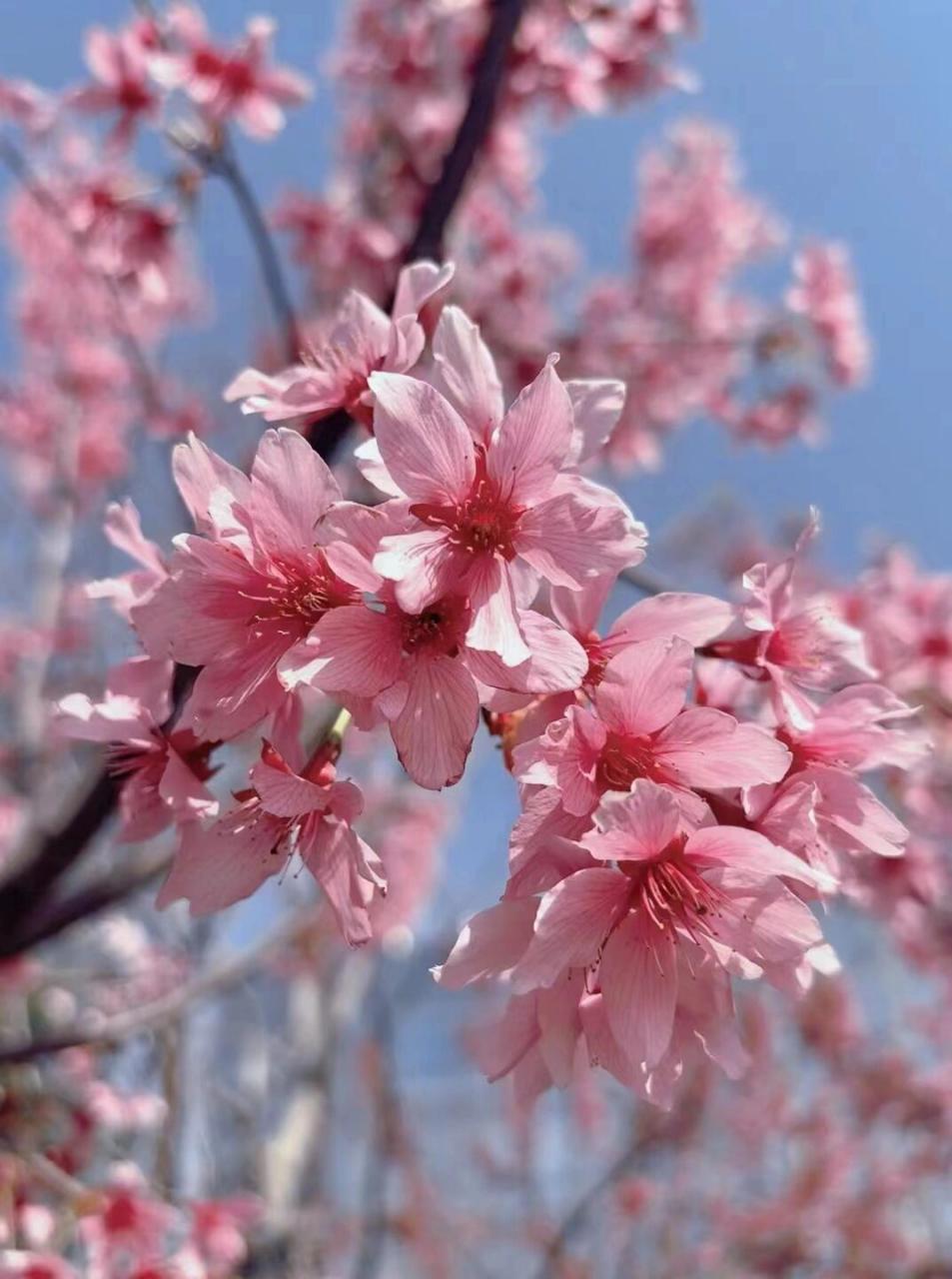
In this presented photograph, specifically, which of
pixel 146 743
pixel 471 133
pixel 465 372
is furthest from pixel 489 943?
pixel 471 133

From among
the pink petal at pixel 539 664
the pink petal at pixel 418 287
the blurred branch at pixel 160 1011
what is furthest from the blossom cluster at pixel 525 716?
the blurred branch at pixel 160 1011

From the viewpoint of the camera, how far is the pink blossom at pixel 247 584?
2.58 feet

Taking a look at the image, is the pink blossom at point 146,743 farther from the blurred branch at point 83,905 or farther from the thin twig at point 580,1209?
the thin twig at point 580,1209

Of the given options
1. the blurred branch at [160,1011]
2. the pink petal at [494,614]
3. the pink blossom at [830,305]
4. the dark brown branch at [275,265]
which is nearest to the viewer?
the pink petal at [494,614]

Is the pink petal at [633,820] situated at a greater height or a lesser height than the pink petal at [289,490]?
lesser

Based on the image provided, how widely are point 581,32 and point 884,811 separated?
6.85 ft

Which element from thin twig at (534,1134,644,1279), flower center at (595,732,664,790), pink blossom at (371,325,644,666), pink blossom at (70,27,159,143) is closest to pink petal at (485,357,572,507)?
pink blossom at (371,325,644,666)

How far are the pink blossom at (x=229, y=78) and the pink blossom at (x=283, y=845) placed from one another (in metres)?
1.65

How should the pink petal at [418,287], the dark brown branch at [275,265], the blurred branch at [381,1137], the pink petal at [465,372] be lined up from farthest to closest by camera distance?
the blurred branch at [381,1137], the dark brown branch at [275,265], the pink petal at [418,287], the pink petal at [465,372]

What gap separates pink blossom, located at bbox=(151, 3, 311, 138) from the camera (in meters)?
1.95

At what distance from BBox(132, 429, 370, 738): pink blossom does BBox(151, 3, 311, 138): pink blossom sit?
151 cm

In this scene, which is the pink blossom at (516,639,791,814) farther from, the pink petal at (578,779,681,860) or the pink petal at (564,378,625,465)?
the pink petal at (564,378,625,465)

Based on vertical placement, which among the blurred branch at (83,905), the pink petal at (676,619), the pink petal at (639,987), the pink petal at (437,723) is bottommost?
the blurred branch at (83,905)

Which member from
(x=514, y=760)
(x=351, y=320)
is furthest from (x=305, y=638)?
(x=351, y=320)
